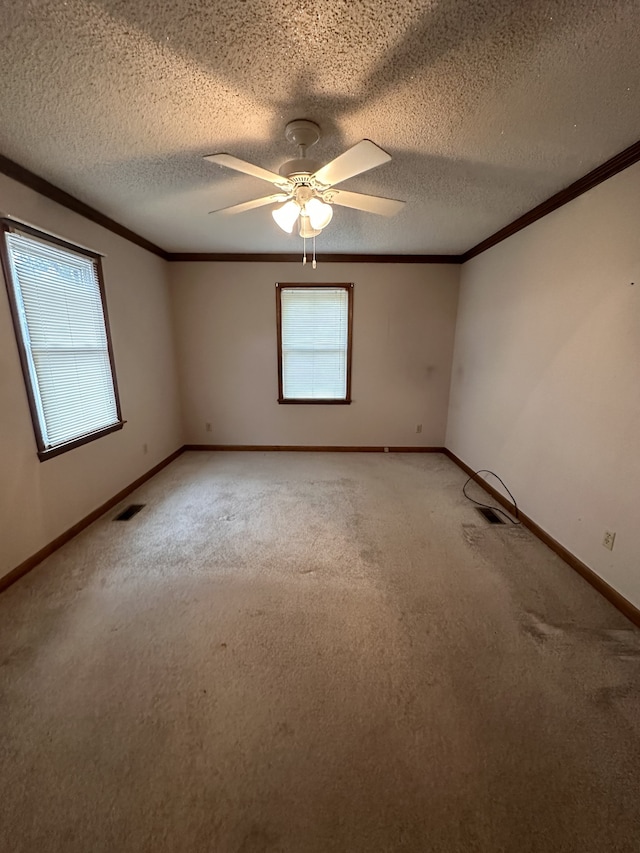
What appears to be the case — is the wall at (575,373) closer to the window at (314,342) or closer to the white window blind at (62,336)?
the window at (314,342)

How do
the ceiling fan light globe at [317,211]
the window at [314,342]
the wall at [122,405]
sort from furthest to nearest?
the window at [314,342], the wall at [122,405], the ceiling fan light globe at [317,211]

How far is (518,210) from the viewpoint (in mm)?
2590

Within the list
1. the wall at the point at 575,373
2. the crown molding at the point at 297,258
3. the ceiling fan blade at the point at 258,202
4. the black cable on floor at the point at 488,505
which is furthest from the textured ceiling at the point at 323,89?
the black cable on floor at the point at 488,505

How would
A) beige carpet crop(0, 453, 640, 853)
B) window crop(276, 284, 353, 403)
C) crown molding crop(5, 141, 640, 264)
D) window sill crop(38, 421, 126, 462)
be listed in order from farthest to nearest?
window crop(276, 284, 353, 403), window sill crop(38, 421, 126, 462), crown molding crop(5, 141, 640, 264), beige carpet crop(0, 453, 640, 853)

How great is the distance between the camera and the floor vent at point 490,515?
9.07 feet

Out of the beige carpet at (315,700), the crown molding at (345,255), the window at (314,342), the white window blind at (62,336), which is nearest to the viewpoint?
the beige carpet at (315,700)

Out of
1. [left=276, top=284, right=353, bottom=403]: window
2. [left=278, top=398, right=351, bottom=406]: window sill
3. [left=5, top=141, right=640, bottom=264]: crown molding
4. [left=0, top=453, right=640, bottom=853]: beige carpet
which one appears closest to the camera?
[left=0, top=453, right=640, bottom=853]: beige carpet

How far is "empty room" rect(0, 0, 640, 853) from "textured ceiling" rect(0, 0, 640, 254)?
0.04 feet

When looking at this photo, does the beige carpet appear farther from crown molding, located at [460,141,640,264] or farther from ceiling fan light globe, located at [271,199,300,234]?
crown molding, located at [460,141,640,264]

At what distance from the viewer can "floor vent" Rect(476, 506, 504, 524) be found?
276cm

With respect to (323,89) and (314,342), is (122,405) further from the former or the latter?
(323,89)

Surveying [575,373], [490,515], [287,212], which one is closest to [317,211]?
[287,212]

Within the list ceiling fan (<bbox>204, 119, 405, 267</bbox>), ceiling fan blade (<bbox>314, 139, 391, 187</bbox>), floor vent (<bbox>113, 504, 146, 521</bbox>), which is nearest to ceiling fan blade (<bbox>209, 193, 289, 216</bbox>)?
ceiling fan (<bbox>204, 119, 405, 267</bbox>)

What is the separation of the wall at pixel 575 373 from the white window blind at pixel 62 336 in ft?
11.7
